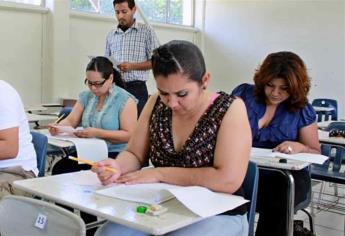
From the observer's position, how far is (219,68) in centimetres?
859

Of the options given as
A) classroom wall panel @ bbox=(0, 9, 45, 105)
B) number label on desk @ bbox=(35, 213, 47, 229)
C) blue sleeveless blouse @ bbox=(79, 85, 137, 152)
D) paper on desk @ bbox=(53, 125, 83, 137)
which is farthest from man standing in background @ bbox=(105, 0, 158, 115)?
number label on desk @ bbox=(35, 213, 47, 229)

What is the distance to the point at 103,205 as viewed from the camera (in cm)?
150

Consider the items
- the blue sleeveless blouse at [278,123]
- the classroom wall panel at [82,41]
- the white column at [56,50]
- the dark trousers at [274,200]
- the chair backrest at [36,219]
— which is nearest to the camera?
the chair backrest at [36,219]

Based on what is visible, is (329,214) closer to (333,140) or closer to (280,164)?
(333,140)

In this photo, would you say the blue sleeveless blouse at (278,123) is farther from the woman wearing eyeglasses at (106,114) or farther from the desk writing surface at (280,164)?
the woman wearing eyeglasses at (106,114)

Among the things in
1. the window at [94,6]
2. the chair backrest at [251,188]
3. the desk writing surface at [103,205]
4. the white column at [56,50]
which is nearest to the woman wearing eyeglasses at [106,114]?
the desk writing surface at [103,205]

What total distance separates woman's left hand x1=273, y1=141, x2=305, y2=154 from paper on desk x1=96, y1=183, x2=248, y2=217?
2.92 ft

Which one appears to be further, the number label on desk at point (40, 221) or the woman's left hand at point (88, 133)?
the woman's left hand at point (88, 133)

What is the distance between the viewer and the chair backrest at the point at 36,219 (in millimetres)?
1346

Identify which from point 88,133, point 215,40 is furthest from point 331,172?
point 215,40

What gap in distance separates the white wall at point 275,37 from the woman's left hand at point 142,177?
5852 millimetres

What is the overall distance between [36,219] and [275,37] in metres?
6.87

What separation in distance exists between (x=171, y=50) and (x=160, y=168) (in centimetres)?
43

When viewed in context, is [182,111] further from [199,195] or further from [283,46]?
[283,46]
